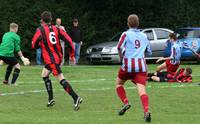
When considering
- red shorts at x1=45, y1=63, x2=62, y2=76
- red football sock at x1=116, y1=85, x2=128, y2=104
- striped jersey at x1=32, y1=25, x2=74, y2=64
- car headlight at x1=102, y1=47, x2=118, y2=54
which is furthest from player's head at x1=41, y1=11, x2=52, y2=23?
car headlight at x1=102, y1=47, x2=118, y2=54

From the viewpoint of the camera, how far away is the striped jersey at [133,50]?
1203cm

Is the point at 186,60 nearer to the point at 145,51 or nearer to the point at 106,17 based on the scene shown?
the point at 106,17

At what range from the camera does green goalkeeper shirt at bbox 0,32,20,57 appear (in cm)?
1828

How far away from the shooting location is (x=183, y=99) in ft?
50.2

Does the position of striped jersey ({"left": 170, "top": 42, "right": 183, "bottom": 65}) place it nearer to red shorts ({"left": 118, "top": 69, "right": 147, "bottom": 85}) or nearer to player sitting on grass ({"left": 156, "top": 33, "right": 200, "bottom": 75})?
player sitting on grass ({"left": 156, "top": 33, "right": 200, "bottom": 75})

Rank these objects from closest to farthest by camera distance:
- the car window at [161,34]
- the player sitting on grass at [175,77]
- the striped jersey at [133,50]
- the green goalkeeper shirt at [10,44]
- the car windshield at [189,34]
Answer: the striped jersey at [133,50]
the green goalkeeper shirt at [10,44]
the player sitting on grass at [175,77]
the car windshield at [189,34]
the car window at [161,34]

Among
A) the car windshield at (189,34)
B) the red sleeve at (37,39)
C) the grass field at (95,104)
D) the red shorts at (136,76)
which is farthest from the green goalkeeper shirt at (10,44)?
the car windshield at (189,34)

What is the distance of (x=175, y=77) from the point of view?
20359 mm

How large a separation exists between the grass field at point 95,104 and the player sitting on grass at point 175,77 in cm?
35

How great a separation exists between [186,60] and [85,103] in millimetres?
18626

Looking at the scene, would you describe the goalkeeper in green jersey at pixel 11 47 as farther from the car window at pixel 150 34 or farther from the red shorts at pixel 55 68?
the car window at pixel 150 34

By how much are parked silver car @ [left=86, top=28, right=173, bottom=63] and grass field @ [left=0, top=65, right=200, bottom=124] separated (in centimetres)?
862

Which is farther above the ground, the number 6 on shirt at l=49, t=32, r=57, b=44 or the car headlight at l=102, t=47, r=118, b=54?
the number 6 on shirt at l=49, t=32, r=57, b=44

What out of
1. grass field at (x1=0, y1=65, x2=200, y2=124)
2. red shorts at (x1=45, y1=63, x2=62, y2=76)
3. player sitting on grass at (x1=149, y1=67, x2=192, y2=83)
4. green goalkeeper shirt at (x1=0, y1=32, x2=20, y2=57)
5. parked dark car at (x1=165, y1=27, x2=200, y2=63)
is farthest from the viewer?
parked dark car at (x1=165, y1=27, x2=200, y2=63)
